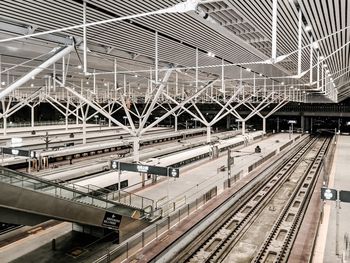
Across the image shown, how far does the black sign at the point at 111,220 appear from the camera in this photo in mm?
12000

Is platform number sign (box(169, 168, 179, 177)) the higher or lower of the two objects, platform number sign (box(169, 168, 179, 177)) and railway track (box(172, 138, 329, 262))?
the higher

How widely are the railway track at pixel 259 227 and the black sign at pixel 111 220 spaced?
2.41 meters

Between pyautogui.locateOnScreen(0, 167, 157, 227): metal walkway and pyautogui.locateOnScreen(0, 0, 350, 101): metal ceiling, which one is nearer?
pyautogui.locateOnScreen(0, 0, 350, 101): metal ceiling

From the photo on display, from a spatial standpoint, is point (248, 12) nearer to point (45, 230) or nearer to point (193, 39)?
point (193, 39)

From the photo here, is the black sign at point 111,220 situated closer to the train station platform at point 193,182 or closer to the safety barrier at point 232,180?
the train station platform at point 193,182

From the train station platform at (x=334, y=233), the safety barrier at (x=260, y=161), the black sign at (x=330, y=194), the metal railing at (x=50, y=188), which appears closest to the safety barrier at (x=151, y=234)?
the metal railing at (x=50, y=188)

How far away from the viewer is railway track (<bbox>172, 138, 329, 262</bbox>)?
11617 mm

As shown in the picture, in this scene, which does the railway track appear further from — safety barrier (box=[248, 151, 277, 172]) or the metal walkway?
the metal walkway

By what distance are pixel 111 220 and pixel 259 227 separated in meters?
6.07

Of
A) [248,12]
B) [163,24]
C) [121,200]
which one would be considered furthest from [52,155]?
[248,12]

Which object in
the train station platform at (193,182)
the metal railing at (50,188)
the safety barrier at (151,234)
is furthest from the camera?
the train station platform at (193,182)

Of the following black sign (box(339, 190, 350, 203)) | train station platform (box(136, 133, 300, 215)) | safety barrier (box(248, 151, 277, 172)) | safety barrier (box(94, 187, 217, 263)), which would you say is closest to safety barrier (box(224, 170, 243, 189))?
train station platform (box(136, 133, 300, 215))

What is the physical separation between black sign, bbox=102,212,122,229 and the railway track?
7.92 feet

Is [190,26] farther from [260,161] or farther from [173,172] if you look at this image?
[260,161]
